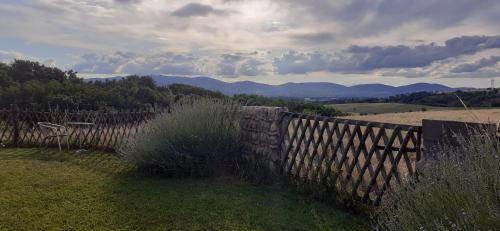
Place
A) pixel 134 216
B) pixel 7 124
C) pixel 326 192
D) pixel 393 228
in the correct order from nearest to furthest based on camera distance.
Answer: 1. pixel 393 228
2. pixel 134 216
3. pixel 326 192
4. pixel 7 124

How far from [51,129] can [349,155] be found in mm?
8402

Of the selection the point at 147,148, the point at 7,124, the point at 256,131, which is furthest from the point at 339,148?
the point at 7,124

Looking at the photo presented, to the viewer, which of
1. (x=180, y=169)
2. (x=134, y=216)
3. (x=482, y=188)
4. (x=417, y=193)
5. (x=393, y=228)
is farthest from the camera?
(x=180, y=169)

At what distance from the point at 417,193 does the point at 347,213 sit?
2167mm

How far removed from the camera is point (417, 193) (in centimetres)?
247

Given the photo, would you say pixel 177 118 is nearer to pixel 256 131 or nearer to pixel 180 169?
pixel 180 169

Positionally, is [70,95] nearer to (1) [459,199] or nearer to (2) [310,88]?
(1) [459,199]

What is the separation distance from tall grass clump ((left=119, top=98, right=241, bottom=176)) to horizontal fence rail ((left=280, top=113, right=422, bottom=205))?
41.1 inches

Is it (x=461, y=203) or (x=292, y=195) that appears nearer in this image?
(x=461, y=203)

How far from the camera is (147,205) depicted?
486 centimetres

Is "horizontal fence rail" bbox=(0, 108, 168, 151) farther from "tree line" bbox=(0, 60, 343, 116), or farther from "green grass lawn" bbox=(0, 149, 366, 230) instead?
"tree line" bbox=(0, 60, 343, 116)

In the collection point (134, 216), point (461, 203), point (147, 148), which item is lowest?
point (134, 216)

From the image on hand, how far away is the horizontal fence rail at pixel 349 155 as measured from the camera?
4.19 metres

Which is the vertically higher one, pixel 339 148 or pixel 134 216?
pixel 339 148
